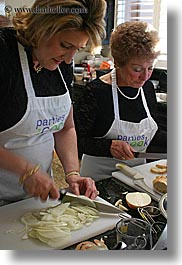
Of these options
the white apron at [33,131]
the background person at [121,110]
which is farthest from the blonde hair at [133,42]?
the white apron at [33,131]

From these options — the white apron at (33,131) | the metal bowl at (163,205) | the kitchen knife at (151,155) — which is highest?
the white apron at (33,131)

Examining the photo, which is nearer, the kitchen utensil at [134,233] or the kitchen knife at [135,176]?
the kitchen utensil at [134,233]

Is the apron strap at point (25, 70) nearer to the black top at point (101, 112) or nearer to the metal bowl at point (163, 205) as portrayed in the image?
the black top at point (101, 112)

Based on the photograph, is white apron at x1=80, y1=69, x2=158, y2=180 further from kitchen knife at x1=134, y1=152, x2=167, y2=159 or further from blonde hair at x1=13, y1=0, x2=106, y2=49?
blonde hair at x1=13, y1=0, x2=106, y2=49

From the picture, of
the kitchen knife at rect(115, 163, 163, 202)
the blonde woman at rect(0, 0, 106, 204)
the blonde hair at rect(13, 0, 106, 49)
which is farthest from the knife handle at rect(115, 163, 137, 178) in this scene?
the blonde hair at rect(13, 0, 106, 49)

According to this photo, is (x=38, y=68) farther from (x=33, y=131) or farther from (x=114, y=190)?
(x=114, y=190)

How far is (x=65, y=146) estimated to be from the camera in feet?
1.56

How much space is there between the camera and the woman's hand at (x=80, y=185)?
0.49m

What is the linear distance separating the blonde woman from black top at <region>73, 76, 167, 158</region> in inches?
0.9

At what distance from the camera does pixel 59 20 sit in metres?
0.42

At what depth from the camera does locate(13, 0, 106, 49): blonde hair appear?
407 mm

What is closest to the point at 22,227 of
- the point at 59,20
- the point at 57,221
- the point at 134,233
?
the point at 57,221

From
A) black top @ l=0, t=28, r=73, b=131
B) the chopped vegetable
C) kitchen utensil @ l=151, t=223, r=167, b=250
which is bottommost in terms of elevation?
kitchen utensil @ l=151, t=223, r=167, b=250

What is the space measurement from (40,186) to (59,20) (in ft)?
0.75
